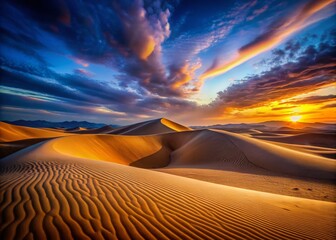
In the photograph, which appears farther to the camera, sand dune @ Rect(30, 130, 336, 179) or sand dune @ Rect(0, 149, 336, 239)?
sand dune @ Rect(30, 130, 336, 179)

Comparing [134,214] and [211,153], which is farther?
[211,153]

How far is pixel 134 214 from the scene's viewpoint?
2.74 m

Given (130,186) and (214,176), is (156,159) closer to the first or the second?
(214,176)

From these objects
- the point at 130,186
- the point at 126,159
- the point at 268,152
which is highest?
the point at 268,152

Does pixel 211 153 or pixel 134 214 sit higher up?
pixel 211 153

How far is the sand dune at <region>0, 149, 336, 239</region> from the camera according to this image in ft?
7.42

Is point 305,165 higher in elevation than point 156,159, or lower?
higher

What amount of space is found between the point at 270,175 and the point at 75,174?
39.9 ft

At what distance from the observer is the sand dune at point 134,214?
7.42 feet

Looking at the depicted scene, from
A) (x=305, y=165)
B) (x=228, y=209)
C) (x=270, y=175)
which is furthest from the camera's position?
(x=305, y=165)

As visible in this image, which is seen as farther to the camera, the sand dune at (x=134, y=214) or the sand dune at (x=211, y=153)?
the sand dune at (x=211, y=153)

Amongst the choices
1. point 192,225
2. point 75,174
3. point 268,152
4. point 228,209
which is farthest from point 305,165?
point 75,174

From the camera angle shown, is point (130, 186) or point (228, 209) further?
point (130, 186)

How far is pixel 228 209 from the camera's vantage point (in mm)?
3598
